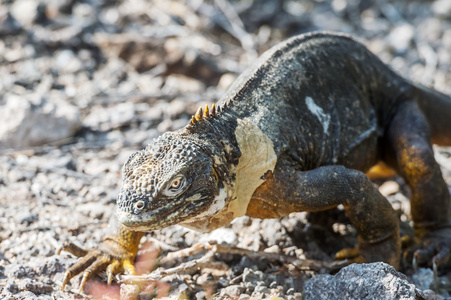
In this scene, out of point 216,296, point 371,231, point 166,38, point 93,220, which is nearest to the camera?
point 216,296

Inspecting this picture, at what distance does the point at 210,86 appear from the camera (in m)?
8.08

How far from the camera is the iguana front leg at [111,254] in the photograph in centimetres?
412

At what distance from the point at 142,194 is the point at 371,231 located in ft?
6.78

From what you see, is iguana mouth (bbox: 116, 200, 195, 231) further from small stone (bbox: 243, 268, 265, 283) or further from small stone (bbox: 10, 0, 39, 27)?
small stone (bbox: 10, 0, 39, 27)

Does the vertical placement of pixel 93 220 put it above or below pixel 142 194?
below

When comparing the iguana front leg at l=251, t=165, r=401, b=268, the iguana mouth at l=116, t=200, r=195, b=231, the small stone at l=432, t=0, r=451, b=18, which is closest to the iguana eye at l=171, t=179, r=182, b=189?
the iguana mouth at l=116, t=200, r=195, b=231

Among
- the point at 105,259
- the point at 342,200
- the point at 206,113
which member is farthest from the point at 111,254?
the point at 342,200

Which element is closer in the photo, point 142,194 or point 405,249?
point 142,194

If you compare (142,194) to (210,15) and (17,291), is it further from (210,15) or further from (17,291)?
(210,15)

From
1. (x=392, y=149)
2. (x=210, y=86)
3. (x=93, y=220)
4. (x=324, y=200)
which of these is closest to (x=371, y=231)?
(x=324, y=200)

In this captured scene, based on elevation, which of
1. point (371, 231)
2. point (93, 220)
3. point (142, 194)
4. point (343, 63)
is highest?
point (343, 63)

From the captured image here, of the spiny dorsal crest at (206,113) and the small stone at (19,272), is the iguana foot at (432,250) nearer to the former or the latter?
the spiny dorsal crest at (206,113)

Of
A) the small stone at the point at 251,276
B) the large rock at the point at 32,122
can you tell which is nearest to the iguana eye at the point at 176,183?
the small stone at the point at 251,276

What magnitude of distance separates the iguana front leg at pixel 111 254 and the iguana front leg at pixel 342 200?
3.43 ft
